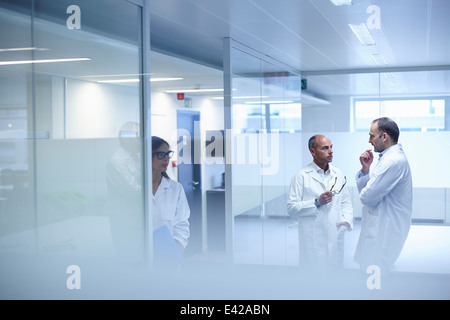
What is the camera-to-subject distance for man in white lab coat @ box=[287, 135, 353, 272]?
9.08ft

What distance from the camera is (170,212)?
3037 mm

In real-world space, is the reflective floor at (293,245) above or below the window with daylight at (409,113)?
below

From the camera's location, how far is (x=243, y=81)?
3.73 meters

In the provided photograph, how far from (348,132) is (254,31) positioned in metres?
1.09

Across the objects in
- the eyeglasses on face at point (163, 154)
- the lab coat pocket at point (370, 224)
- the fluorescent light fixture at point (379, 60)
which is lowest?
the lab coat pocket at point (370, 224)

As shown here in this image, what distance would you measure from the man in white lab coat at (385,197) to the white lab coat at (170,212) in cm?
102

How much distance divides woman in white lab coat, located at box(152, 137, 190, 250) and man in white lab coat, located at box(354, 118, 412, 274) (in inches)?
40.3

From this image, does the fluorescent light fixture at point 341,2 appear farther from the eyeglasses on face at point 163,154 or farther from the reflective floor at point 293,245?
the eyeglasses on face at point 163,154

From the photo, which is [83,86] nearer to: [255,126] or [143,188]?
[143,188]

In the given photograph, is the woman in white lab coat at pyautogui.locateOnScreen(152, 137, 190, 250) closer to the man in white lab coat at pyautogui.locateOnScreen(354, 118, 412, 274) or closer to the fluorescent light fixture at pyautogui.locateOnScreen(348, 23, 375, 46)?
the man in white lab coat at pyautogui.locateOnScreen(354, 118, 412, 274)

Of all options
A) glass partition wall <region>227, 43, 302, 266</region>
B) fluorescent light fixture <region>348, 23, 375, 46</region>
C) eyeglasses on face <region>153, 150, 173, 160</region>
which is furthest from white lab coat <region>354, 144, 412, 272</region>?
eyeglasses on face <region>153, 150, 173, 160</region>

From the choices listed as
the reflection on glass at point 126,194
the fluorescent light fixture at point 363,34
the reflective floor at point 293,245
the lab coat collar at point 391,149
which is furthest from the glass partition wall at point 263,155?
the reflection on glass at point 126,194

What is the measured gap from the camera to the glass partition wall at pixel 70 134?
2.18 m
